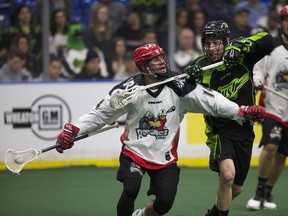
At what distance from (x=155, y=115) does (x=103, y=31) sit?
14.5 feet

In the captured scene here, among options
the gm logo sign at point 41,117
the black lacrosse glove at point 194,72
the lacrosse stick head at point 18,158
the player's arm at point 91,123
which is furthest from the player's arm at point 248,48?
the gm logo sign at point 41,117

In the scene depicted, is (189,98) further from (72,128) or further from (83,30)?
(83,30)

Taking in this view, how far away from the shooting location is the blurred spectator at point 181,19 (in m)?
9.93

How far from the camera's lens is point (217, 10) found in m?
10.1

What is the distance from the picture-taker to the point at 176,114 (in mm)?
5676

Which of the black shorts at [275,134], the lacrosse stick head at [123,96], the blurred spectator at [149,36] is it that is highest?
the blurred spectator at [149,36]

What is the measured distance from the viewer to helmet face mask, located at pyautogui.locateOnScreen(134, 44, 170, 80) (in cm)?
558

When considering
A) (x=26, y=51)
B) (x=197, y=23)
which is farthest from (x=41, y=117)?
(x=197, y=23)

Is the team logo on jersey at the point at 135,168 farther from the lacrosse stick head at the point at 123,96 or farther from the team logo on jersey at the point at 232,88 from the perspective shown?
the team logo on jersey at the point at 232,88

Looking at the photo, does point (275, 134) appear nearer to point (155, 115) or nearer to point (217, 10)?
point (155, 115)

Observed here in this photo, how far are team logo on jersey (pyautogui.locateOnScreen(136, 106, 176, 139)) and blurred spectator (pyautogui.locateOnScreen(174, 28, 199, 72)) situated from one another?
4.28 meters

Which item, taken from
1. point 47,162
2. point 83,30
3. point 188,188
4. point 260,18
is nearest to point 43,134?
point 47,162

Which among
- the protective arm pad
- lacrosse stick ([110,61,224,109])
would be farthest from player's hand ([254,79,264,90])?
lacrosse stick ([110,61,224,109])

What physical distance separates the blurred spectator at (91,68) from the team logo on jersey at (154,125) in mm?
4094
